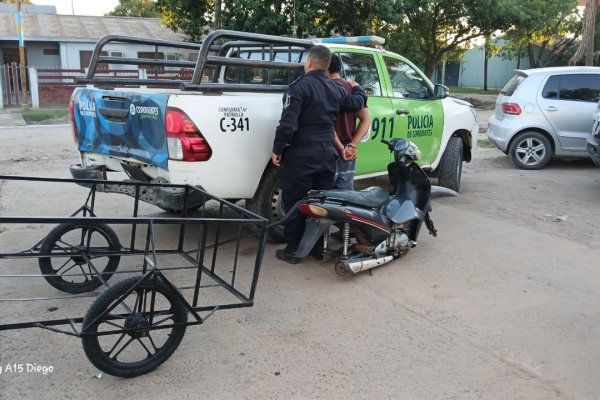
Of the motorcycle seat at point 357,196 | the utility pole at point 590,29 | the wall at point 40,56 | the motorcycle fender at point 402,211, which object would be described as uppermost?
the wall at point 40,56

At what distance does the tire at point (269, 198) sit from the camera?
5.20m

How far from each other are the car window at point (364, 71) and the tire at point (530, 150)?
14.9 feet

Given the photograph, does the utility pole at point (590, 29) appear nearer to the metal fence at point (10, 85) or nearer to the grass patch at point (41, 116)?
the grass patch at point (41, 116)

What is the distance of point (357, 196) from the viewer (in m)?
4.75

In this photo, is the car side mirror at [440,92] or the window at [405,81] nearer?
the window at [405,81]

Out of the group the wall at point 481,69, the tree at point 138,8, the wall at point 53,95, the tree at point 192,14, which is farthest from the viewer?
the tree at point 138,8

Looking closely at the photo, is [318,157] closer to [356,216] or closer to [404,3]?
[356,216]

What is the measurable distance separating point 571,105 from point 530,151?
964mm

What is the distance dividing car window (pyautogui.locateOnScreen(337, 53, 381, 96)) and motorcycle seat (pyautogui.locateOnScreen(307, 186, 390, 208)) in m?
1.68

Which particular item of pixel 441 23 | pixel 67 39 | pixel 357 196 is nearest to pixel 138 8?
pixel 67 39

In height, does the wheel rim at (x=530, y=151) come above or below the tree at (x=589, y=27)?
below

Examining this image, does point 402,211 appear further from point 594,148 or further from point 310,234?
point 594,148

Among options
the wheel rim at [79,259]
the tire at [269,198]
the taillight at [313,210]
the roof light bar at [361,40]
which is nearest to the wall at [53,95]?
the roof light bar at [361,40]

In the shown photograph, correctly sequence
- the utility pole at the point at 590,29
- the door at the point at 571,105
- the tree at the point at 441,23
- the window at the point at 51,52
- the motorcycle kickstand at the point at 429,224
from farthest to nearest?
the window at the point at 51,52 → the tree at the point at 441,23 → the utility pole at the point at 590,29 → the door at the point at 571,105 → the motorcycle kickstand at the point at 429,224
